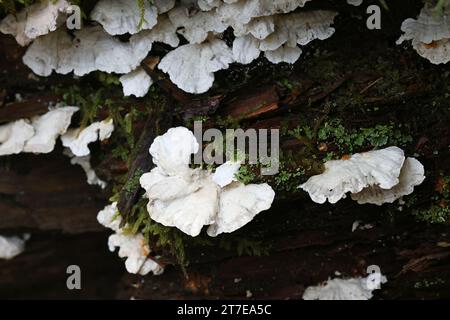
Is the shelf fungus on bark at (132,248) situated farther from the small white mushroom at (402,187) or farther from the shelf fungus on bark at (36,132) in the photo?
the small white mushroom at (402,187)

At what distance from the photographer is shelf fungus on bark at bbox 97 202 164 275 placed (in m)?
3.18

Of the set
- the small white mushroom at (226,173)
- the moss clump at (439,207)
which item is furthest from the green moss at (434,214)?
the small white mushroom at (226,173)

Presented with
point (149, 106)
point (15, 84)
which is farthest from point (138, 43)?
→ point (15, 84)

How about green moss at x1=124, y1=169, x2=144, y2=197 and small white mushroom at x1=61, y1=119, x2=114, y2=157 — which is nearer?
green moss at x1=124, y1=169, x2=144, y2=197

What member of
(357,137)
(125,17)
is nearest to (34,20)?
(125,17)

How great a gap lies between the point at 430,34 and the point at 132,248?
6.89 ft

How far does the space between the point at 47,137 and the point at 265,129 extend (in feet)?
4.51

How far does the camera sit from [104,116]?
3.18 meters

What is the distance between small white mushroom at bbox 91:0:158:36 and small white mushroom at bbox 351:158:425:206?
1.48 meters

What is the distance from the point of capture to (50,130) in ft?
10.5

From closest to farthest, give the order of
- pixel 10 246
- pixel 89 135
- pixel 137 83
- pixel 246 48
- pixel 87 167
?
pixel 246 48, pixel 137 83, pixel 89 135, pixel 87 167, pixel 10 246

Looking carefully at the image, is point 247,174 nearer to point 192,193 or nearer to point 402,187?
point 192,193

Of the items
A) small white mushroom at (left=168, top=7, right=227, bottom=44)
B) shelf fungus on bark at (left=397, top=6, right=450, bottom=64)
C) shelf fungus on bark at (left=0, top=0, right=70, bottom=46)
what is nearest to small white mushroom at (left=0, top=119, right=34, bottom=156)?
shelf fungus on bark at (left=0, top=0, right=70, bottom=46)

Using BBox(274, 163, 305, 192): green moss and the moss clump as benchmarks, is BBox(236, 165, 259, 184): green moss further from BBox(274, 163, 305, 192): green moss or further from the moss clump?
the moss clump
